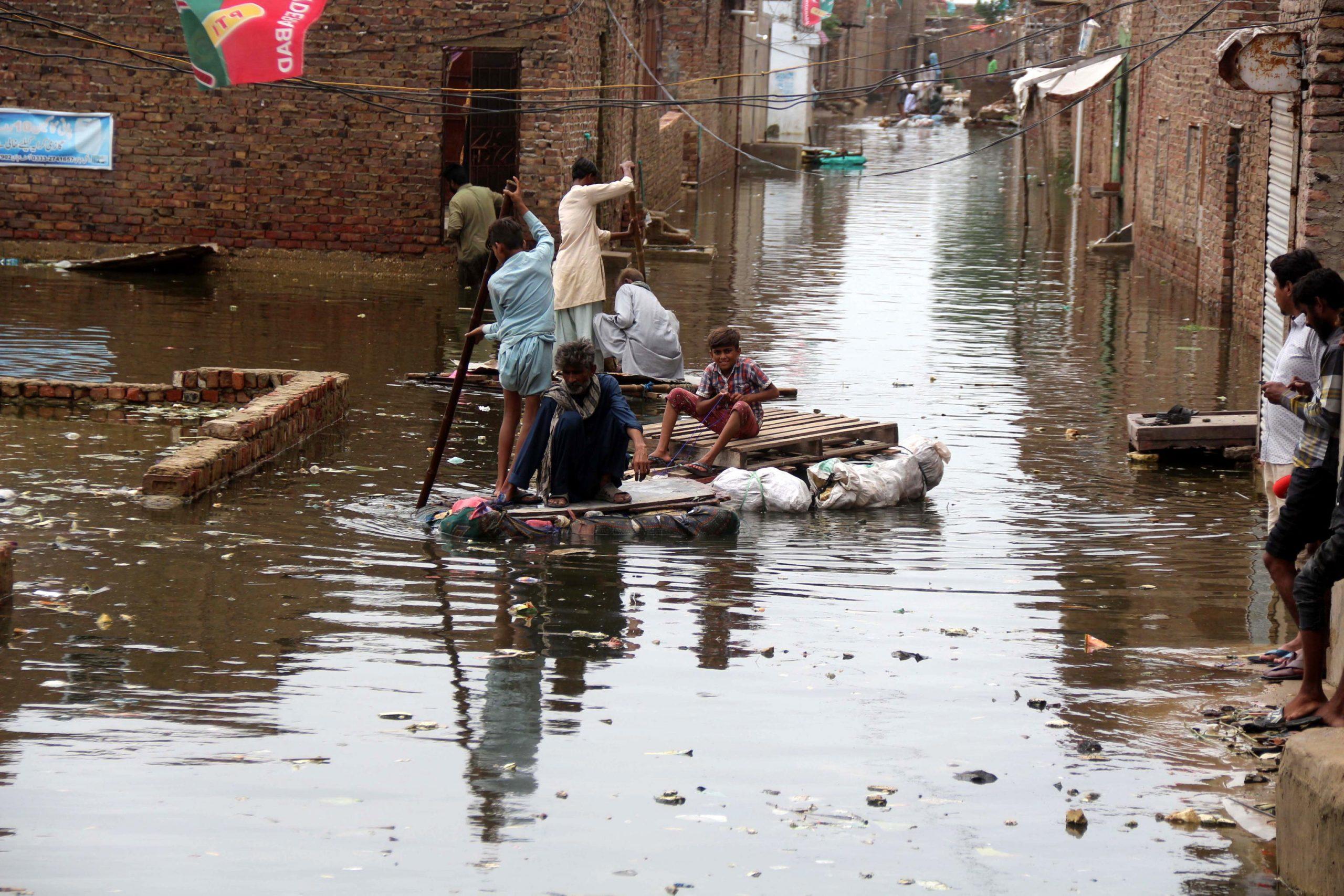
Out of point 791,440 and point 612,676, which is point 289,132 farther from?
point 612,676

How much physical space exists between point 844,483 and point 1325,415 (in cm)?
360

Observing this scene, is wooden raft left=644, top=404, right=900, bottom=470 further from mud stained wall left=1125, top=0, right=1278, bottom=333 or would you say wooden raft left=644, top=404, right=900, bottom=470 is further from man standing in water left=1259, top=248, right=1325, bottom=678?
mud stained wall left=1125, top=0, right=1278, bottom=333

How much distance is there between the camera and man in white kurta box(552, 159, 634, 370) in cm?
1137

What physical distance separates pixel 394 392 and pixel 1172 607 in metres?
6.52

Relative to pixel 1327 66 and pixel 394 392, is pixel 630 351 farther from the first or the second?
pixel 1327 66

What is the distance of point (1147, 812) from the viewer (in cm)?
487

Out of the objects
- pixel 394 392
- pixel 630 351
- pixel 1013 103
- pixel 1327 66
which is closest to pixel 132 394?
pixel 394 392

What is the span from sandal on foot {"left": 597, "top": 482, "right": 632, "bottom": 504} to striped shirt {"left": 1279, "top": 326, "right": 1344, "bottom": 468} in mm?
3600

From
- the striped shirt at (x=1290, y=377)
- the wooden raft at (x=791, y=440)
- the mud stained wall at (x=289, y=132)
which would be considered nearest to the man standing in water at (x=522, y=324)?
the wooden raft at (x=791, y=440)

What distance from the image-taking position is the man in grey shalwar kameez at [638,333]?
38.5ft

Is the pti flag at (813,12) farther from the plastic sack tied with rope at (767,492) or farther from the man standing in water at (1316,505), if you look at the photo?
the man standing in water at (1316,505)

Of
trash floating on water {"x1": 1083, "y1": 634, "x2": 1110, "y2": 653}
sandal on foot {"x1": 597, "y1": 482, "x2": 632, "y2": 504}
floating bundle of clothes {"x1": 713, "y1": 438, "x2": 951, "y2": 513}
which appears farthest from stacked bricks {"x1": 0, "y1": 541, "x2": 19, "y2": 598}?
trash floating on water {"x1": 1083, "y1": 634, "x2": 1110, "y2": 653}

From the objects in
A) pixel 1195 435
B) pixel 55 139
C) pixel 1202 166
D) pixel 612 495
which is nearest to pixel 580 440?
pixel 612 495

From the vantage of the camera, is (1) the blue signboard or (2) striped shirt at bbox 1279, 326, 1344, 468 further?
(1) the blue signboard
